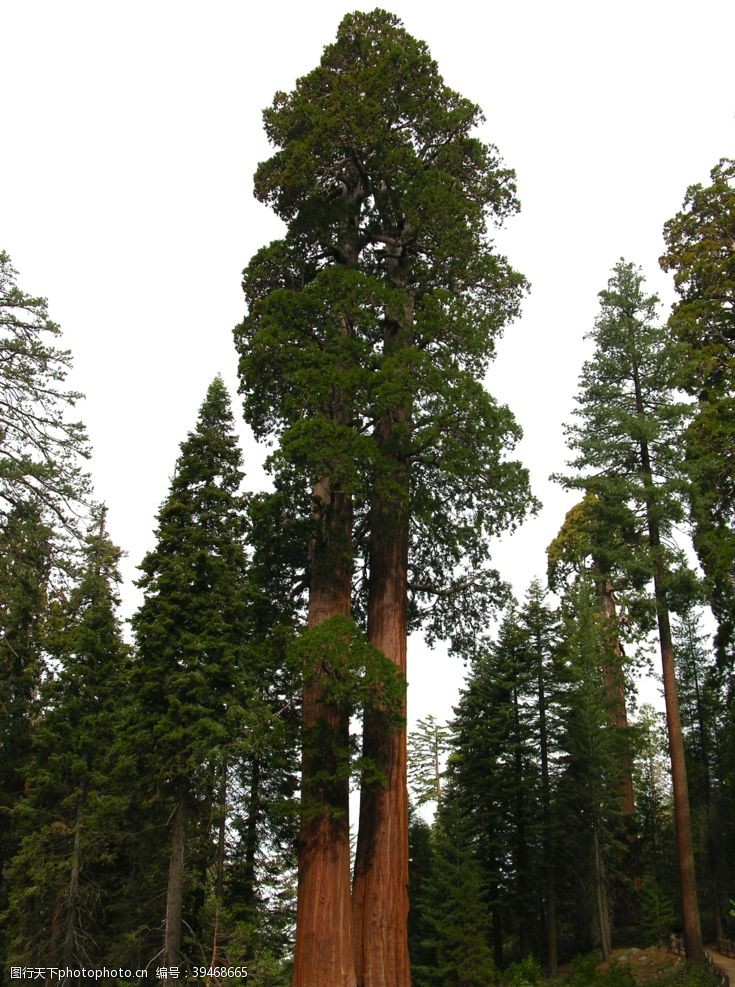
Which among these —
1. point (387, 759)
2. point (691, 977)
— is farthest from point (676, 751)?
point (387, 759)

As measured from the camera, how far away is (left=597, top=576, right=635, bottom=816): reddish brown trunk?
19.1 m

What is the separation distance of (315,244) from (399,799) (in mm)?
9335

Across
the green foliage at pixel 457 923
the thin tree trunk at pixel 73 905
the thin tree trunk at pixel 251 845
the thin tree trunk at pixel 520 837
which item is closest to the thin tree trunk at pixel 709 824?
the thin tree trunk at pixel 520 837

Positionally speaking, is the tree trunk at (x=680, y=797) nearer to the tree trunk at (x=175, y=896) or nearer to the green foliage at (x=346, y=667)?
the green foliage at (x=346, y=667)

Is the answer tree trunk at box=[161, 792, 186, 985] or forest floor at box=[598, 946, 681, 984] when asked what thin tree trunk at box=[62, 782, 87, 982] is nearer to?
tree trunk at box=[161, 792, 186, 985]

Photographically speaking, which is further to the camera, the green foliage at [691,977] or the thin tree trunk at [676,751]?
the thin tree trunk at [676,751]

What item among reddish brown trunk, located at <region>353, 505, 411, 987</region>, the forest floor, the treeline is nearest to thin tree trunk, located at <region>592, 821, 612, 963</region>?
the forest floor

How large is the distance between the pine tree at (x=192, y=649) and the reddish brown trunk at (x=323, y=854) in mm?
1480

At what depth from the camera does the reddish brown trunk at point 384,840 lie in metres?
10.3

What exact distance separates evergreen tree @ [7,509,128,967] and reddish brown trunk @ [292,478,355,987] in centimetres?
707

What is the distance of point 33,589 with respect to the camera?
15.7 meters

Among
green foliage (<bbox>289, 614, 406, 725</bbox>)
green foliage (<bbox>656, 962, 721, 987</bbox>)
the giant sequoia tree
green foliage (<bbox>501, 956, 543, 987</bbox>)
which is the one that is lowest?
green foliage (<bbox>501, 956, 543, 987</bbox>)

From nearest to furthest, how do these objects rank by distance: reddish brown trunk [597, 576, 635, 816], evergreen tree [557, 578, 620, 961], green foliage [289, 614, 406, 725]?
1. green foliage [289, 614, 406, 725]
2. reddish brown trunk [597, 576, 635, 816]
3. evergreen tree [557, 578, 620, 961]

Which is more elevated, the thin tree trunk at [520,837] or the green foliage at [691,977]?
the thin tree trunk at [520,837]
